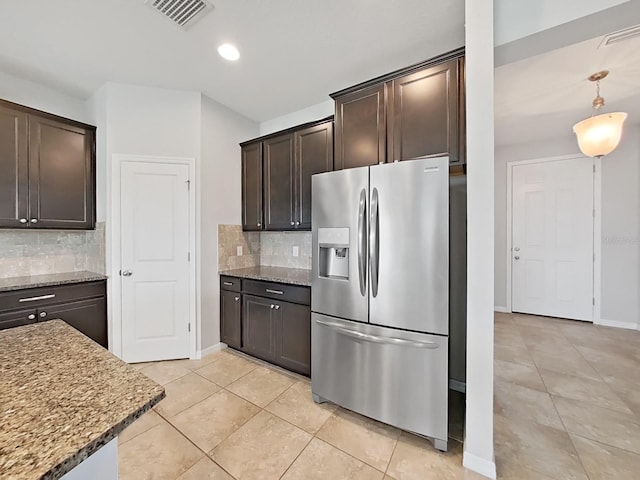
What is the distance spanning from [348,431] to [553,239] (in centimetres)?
437

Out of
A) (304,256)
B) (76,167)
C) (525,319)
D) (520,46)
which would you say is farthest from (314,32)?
(525,319)

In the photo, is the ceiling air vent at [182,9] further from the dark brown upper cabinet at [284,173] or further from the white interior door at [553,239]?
the white interior door at [553,239]

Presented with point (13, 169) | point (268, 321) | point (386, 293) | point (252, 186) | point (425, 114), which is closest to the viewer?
point (386, 293)

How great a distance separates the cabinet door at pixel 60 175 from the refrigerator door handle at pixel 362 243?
2.85m

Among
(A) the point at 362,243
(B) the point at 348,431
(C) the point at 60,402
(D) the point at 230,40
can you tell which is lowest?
(B) the point at 348,431

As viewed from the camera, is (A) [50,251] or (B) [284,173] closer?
(A) [50,251]

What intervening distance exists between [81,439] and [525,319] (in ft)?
17.1

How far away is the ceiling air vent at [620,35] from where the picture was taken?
200cm

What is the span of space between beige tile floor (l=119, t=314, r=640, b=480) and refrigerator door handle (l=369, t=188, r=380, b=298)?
1.00 m

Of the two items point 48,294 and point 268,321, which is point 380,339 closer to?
point 268,321

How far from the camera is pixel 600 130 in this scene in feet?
8.49

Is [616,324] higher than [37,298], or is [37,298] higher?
[37,298]

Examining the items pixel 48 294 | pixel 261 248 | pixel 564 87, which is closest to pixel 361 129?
pixel 261 248

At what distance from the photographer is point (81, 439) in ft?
1.77
